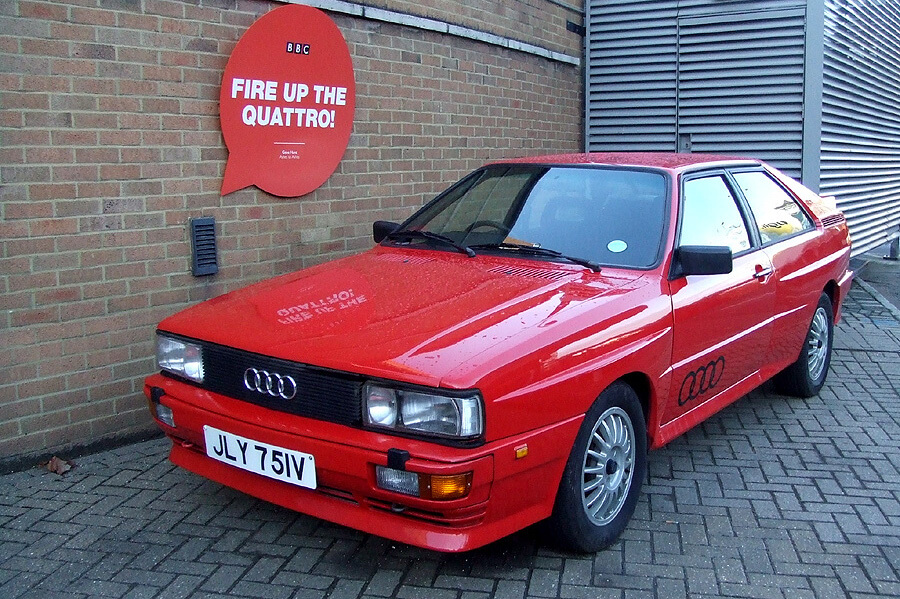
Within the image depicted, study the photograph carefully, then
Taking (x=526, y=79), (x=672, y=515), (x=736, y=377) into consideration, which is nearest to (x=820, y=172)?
(x=526, y=79)

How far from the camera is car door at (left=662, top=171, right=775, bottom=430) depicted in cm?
391

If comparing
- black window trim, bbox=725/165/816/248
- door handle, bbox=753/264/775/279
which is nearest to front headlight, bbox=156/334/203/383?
door handle, bbox=753/264/775/279

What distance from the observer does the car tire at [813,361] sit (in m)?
5.44

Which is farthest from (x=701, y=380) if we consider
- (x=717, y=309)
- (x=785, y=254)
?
(x=785, y=254)

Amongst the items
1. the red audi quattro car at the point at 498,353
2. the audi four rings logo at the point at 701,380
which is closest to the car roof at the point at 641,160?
the red audi quattro car at the point at 498,353

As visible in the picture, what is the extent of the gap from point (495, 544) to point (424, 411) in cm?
90

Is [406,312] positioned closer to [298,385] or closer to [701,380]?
[298,385]

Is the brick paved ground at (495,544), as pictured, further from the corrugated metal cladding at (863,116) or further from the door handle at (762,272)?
the corrugated metal cladding at (863,116)

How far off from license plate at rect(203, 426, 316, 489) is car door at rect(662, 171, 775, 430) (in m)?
1.66

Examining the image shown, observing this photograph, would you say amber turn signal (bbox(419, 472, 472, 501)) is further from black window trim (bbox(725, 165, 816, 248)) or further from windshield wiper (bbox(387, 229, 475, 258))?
black window trim (bbox(725, 165, 816, 248))

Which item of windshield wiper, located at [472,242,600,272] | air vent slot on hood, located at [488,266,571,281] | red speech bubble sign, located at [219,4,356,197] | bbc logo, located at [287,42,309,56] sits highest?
bbc logo, located at [287,42,309,56]

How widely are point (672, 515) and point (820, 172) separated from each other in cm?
621

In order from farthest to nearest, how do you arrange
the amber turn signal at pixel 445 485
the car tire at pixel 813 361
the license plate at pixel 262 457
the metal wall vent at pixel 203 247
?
Answer: the car tire at pixel 813 361, the metal wall vent at pixel 203 247, the license plate at pixel 262 457, the amber turn signal at pixel 445 485

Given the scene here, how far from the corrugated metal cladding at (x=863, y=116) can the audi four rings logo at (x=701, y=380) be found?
5567 millimetres
